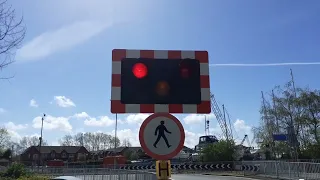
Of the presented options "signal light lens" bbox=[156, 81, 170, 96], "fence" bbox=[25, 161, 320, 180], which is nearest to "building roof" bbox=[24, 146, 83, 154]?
"fence" bbox=[25, 161, 320, 180]

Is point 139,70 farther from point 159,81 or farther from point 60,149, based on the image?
point 60,149

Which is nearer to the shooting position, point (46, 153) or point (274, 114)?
point (274, 114)

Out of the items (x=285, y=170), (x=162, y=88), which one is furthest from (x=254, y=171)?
(x=162, y=88)

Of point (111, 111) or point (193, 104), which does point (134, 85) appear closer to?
point (111, 111)

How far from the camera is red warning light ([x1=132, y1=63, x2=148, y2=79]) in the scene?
453cm

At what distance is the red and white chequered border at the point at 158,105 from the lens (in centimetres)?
443

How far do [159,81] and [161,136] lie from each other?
2.50 feet

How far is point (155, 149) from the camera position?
4.05 metres

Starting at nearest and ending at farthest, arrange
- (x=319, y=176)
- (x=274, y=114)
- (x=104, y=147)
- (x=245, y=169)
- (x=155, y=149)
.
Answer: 1. (x=155, y=149)
2. (x=319, y=176)
3. (x=245, y=169)
4. (x=274, y=114)
5. (x=104, y=147)

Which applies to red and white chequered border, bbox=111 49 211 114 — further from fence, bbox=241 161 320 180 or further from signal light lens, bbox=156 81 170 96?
fence, bbox=241 161 320 180

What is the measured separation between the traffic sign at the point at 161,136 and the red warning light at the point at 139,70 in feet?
2.06

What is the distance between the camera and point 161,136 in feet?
13.5

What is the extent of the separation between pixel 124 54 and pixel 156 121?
103 centimetres

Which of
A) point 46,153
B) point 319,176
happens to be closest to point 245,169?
point 319,176
